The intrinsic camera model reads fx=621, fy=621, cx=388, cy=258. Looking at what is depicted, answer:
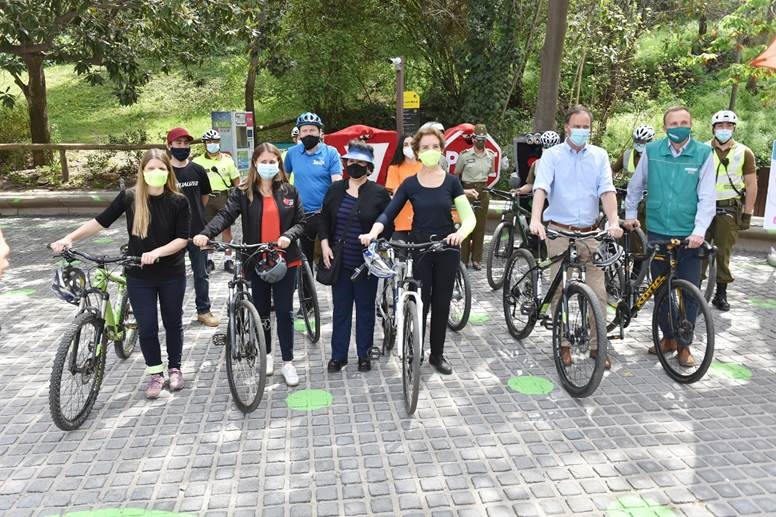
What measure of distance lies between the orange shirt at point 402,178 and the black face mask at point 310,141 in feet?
2.58

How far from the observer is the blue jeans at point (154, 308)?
4.28 m

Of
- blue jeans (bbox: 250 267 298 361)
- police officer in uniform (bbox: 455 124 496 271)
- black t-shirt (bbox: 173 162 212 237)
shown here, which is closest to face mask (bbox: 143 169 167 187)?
blue jeans (bbox: 250 267 298 361)

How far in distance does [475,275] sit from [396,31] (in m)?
12.1

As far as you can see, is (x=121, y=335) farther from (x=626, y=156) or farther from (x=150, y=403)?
(x=626, y=156)

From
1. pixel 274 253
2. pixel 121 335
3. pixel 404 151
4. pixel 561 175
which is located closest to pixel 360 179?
pixel 274 253

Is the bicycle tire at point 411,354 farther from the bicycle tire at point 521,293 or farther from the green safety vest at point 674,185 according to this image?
the green safety vest at point 674,185

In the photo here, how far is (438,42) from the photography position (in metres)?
18.1

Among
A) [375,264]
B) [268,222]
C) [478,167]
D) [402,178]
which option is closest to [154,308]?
[268,222]

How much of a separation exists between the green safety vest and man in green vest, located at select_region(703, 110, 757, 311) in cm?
137

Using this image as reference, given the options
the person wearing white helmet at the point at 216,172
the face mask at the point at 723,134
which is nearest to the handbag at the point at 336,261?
the person wearing white helmet at the point at 216,172

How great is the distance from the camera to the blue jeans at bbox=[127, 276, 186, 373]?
4.28 metres

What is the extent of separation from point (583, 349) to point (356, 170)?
6.93ft

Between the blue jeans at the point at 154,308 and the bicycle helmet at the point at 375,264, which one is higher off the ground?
the bicycle helmet at the point at 375,264

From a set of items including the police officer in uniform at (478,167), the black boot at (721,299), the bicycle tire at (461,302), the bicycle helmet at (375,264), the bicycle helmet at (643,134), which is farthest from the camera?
the police officer in uniform at (478,167)
